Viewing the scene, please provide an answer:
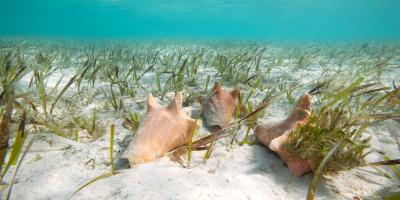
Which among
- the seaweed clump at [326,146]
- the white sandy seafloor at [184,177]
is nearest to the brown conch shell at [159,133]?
the white sandy seafloor at [184,177]

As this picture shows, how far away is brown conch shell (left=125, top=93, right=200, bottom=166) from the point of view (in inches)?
69.4

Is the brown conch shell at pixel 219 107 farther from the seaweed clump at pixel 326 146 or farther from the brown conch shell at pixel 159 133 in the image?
the seaweed clump at pixel 326 146

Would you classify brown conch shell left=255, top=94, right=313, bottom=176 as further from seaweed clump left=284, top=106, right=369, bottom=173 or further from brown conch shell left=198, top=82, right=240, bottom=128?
brown conch shell left=198, top=82, right=240, bottom=128

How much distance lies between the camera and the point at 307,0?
147ft

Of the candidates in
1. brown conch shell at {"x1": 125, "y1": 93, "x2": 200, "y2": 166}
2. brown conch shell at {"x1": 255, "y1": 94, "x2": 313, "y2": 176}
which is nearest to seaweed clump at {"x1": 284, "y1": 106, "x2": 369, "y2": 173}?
brown conch shell at {"x1": 255, "y1": 94, "x2": 313, "y2": 176}

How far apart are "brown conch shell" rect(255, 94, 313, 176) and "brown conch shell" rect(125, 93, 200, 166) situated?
0.59 m

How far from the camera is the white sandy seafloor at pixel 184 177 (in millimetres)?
1465

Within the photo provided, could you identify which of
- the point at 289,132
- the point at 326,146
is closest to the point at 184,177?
the point at 289,132

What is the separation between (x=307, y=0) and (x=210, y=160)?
5099cm

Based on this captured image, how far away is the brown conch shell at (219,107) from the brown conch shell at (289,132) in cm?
49

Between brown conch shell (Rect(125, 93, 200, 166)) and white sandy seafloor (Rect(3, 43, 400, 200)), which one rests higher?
brown conch shell (Rect(125, 93, 200, 166))

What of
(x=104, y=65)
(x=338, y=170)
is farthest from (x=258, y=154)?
(x=104, y=65)

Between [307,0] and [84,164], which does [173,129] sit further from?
[307,0]

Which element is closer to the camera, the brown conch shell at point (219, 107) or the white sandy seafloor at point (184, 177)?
the white sandy seafloor at point (184, 177)
